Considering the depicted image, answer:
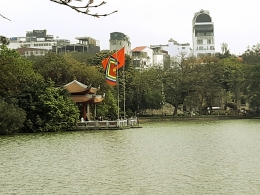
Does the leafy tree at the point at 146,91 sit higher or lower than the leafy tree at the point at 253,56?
lower

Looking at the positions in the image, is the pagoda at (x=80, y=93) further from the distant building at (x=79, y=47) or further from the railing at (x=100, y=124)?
the distant building at (x=79, y=47)

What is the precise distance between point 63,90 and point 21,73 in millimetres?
2759

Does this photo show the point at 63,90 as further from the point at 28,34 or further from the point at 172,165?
the point at 28,34

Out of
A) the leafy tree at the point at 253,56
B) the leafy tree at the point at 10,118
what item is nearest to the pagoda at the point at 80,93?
the leafy tree at the point at 10,118

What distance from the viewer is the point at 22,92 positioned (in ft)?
88.0

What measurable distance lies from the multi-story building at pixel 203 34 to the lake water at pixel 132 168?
74.6 m

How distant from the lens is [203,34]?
91312 mm

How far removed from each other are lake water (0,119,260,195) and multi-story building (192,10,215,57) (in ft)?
245

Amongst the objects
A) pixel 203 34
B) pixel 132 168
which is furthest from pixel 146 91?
pixel 203 34

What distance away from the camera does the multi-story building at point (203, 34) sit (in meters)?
90.8

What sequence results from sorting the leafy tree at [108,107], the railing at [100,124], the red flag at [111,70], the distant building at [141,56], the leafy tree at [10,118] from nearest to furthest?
the leafy tree at [10,118] < the railing at [100,124] < the red flag at [111,70] < the leafy tree at [108,107] < the distant building at [141,56]

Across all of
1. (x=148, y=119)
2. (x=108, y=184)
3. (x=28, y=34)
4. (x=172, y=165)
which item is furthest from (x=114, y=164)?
(x=28, y=34)

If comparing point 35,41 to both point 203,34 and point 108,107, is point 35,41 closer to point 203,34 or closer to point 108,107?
point 203,34

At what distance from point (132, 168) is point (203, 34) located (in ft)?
270
